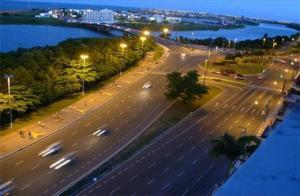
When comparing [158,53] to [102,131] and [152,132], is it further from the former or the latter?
[102,131]

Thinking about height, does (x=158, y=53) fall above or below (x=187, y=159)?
above

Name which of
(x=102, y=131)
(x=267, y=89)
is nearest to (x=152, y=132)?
(x=102, y=131)

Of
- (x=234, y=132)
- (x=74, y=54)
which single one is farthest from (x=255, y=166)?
(x=74, y=54)

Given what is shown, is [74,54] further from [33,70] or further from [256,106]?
[256,106]

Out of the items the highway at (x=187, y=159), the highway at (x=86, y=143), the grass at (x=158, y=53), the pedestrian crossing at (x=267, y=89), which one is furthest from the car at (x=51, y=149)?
the grass at (x=158, y=53)

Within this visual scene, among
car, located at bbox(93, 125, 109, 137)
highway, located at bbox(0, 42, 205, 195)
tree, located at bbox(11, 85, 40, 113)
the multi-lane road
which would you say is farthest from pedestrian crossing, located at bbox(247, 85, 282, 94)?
tree, located at bbox(11, 85, 40, 113)

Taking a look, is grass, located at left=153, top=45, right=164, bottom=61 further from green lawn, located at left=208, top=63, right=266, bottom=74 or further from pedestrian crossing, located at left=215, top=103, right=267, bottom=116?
pedestrian crossing, located at left=215, top=103, right=267, bottom=116
